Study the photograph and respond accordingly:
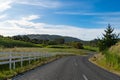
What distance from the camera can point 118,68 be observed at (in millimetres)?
26422

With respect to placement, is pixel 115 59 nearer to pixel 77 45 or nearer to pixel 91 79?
pixel 91 79

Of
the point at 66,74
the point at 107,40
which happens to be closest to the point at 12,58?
the point at 66,74

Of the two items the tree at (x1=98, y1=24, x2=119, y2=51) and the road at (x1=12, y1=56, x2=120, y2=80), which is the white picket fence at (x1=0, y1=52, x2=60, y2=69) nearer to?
the road at (x1=12, y1=56, x2=120, y2=80)

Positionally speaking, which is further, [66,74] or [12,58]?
[12,58]

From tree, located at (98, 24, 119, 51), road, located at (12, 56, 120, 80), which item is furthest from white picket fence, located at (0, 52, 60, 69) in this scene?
tree, located at (98, 24, 119, 51)

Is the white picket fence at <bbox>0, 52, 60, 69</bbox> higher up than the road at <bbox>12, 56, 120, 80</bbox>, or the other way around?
the white picket fence at <bbox>0, 52, 60, 69</bbox>

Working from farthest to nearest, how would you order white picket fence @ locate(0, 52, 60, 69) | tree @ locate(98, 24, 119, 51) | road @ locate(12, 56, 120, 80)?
1. tree @ locate(98, 24, 119, 51)
2. white picket fence @ locate(0, 52, 60, 69)
3. road @ locate(12, 56, 120, 80)

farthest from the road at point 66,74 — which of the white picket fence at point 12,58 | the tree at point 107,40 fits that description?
the tree at point 107,40

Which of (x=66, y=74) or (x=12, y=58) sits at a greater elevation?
(x=12, y=58)

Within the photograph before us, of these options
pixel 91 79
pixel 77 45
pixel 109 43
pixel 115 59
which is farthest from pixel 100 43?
pixel 77 45

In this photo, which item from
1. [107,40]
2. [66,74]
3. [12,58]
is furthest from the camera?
[107,40]

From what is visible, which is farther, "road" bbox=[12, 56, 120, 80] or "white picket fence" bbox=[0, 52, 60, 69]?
"white picket fence" bbox=[0, 52, 60, 69]

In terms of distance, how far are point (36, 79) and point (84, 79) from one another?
274 cm

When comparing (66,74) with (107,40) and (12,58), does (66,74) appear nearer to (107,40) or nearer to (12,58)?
(12,58)
